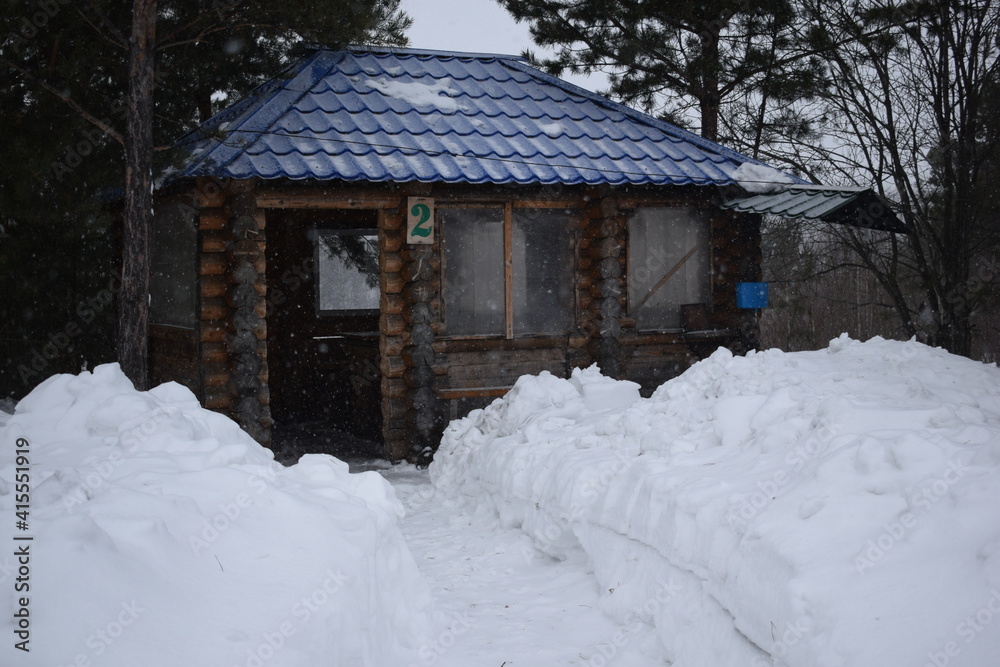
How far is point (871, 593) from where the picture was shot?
3371 mm

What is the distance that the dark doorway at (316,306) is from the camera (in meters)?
12.5

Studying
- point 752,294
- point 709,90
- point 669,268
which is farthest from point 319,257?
point 709,90

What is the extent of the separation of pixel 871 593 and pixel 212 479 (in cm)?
290

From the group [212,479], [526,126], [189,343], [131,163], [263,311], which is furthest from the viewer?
[526,126]

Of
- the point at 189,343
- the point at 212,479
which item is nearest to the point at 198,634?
the point at 212,479

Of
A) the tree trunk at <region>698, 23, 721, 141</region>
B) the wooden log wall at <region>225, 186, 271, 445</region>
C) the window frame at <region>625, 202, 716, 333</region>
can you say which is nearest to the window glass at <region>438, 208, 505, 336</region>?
the window frame at <region>625, 202, 716, 333</region>

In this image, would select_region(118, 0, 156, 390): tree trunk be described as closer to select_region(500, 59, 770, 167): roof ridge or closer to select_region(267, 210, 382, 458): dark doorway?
select_region(267, 210, 382, 458): dark doorway

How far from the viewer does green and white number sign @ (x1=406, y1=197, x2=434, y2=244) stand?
360 inches

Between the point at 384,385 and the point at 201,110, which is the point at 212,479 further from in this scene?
the point at 201,110

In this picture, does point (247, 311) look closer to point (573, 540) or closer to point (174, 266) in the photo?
point (174, 266)

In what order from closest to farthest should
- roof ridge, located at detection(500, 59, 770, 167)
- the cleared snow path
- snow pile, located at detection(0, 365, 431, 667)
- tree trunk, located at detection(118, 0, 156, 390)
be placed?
snow pile, located at detection(0, 365, 431, 667) < the cleared snow path < tree trunk, located at detection(118, 0, 156, 390) < roof ridge, located at detection(500, 59, 770, 167)

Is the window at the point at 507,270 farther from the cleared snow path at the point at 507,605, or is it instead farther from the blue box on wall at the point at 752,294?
the cleared snow path at the point at 507,605

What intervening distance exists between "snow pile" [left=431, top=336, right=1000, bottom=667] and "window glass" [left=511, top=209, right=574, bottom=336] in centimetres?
250

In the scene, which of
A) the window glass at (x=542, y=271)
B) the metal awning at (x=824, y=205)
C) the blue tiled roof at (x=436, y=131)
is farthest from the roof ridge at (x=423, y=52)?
the metal awning at (x=824, y=205)
